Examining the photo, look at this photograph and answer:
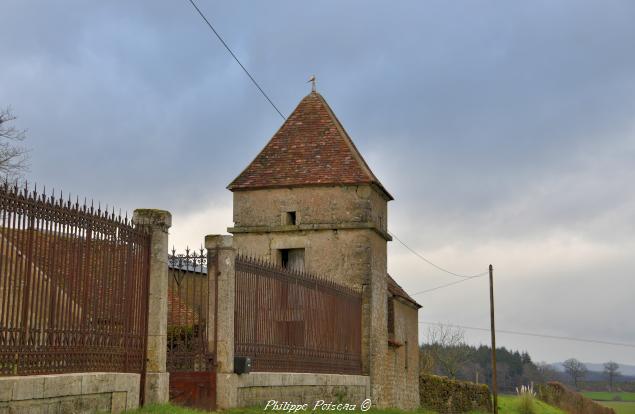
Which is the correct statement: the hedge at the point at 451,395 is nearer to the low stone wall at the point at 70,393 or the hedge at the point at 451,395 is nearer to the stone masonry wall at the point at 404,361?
the stone masonry wall at the point at 404,361

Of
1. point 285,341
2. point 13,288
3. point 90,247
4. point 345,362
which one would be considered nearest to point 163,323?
point 90,247

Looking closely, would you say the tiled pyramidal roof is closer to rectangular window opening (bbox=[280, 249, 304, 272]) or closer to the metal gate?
rectangular window opening (bbox=[280, 249, 304, 272])

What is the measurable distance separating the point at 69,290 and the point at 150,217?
249 centimetres

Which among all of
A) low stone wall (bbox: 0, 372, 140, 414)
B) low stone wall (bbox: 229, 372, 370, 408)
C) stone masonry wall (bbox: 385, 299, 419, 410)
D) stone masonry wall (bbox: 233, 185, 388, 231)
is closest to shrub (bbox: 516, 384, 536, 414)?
stone masonry wall (bbox: 385, 299, 419, 410)

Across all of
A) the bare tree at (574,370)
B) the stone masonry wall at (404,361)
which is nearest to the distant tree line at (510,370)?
the bare tree at (574,370)

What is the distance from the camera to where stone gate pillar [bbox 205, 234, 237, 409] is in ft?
43.3

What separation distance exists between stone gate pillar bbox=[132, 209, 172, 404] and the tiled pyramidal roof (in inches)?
375

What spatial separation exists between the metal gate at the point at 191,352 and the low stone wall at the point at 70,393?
204 cm

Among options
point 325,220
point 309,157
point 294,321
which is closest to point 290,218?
point 325,220

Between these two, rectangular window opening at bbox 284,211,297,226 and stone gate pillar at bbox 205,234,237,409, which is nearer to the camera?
stone gate pillar at bbox 205,234,237,409

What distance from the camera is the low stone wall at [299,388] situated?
13992 millimetres

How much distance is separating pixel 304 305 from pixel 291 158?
19.0 feet

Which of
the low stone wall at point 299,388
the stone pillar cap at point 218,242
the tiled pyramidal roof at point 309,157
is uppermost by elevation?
the tiled pyramidal roof at point 309,157

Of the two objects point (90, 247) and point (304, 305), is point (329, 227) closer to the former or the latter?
point (304, 305)
